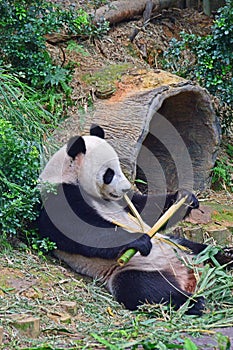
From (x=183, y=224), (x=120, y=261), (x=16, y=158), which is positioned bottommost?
(x=183, y=224)

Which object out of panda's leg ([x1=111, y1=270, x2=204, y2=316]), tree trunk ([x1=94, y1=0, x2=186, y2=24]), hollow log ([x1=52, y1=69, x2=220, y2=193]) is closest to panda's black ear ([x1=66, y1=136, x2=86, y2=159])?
hollow log ([x1=52, y1=69, x2=220, y2=193])

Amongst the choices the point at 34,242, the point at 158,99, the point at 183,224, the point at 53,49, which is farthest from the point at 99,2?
the point at 34,242

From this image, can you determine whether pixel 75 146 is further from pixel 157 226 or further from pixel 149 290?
pixel 149 290

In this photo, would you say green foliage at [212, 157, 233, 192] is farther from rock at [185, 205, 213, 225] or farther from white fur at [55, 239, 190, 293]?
white fur at [55, 239, 190, 293]

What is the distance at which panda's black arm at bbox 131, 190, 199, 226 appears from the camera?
590cm

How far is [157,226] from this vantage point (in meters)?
5.48

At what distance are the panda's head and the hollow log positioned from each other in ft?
1.94

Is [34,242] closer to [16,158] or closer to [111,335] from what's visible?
[16,158]

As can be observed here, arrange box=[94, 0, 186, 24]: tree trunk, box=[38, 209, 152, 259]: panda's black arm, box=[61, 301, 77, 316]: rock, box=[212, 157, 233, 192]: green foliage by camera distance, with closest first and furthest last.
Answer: box=[61, 301, 77, 316]: rock
box=[38, 209, 152, 259]: panda's black arm
box=[212, 157, 233, 192]: green foliage
box=[94, 0, 186, 24]: tree trunk

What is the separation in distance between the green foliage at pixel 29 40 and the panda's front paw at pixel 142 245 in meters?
2.78

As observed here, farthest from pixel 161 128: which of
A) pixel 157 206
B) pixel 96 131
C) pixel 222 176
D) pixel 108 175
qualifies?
pixel 108 175

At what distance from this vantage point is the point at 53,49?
809 cm

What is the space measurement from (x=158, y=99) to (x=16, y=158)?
1.78 meters

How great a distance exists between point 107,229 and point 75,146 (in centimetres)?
80
